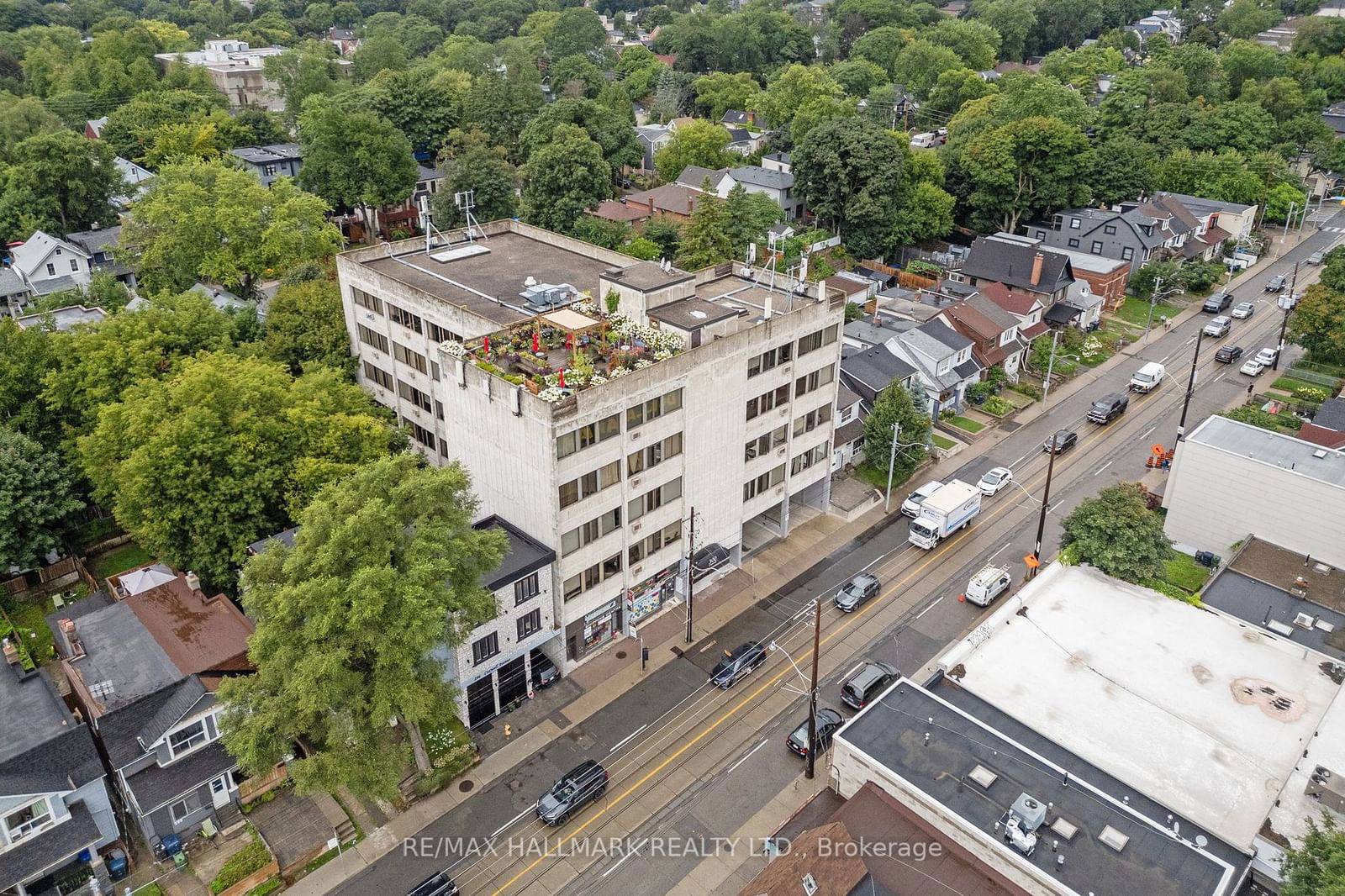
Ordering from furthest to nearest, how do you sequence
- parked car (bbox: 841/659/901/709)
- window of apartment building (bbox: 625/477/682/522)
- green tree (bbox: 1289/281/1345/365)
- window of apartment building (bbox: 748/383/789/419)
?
green tree (bbox: 1289/281/1345/365) → window of apartment building (bbox: 748/383/789/419) → window of apartment building (bbox: 625/477/682/522) → parked car (bbox: 841/659/901/709)

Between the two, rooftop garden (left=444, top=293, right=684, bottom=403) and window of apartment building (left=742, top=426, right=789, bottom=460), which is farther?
window of apartment building (left=742, top=426, right=789, bottom=460)

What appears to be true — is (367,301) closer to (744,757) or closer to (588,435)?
(588,435)

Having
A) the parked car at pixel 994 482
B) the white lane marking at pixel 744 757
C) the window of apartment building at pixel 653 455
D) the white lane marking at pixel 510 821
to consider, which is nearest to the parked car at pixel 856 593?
the white lane marking at pixel 744 757

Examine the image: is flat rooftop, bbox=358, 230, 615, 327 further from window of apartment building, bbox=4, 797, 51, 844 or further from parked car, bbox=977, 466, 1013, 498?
window of apartment building, bbox=4, 797, 51, 844

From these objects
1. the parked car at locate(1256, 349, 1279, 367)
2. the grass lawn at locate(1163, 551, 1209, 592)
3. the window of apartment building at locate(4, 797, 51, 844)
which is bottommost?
the grass lawn at locate(1163, 551, 1209, 592)

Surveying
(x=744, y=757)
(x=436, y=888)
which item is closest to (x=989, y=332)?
(x=744, y=757)

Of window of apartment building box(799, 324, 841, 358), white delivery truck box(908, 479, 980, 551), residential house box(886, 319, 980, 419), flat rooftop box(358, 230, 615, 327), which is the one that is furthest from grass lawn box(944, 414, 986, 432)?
flat rooftop box(358, 230, 615, 327)

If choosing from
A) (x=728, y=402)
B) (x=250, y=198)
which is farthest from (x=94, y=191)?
(x=728, y=402)
